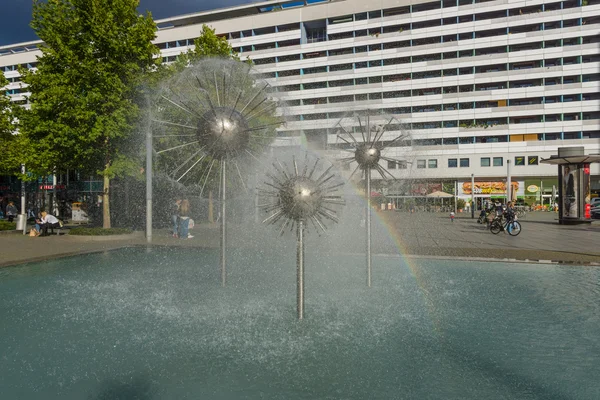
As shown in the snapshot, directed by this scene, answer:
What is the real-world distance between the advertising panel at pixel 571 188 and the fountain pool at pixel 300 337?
21.9m

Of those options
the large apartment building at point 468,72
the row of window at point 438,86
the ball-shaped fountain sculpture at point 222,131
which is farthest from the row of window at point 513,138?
the ball-shaped fountain sculpture at point 222,131

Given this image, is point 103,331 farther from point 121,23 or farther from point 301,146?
point 121,23

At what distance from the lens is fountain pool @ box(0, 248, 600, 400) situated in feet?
13.4

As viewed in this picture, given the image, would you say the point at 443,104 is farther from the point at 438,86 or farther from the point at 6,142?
the point at 6,142

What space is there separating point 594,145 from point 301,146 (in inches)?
2587

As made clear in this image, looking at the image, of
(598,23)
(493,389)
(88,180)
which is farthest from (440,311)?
(598,23)

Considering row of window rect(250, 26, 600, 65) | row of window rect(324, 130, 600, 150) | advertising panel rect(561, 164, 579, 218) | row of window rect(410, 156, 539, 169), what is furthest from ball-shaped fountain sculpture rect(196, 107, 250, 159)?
row of window rect(250, 26, 600, 65)

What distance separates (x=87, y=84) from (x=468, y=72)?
196 ft

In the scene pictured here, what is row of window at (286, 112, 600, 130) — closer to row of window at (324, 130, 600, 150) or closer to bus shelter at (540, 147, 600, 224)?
row of window at (324, 130, 600, 150)

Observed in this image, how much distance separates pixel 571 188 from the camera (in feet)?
92.9

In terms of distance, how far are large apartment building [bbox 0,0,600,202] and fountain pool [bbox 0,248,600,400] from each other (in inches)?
2093

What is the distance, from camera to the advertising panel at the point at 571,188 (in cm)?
2830

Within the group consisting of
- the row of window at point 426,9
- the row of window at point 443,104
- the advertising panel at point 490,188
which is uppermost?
the row of window at point 426,9

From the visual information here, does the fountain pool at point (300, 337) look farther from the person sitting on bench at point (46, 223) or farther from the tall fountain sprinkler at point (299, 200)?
the person sitting on bench at point (46, 223)
